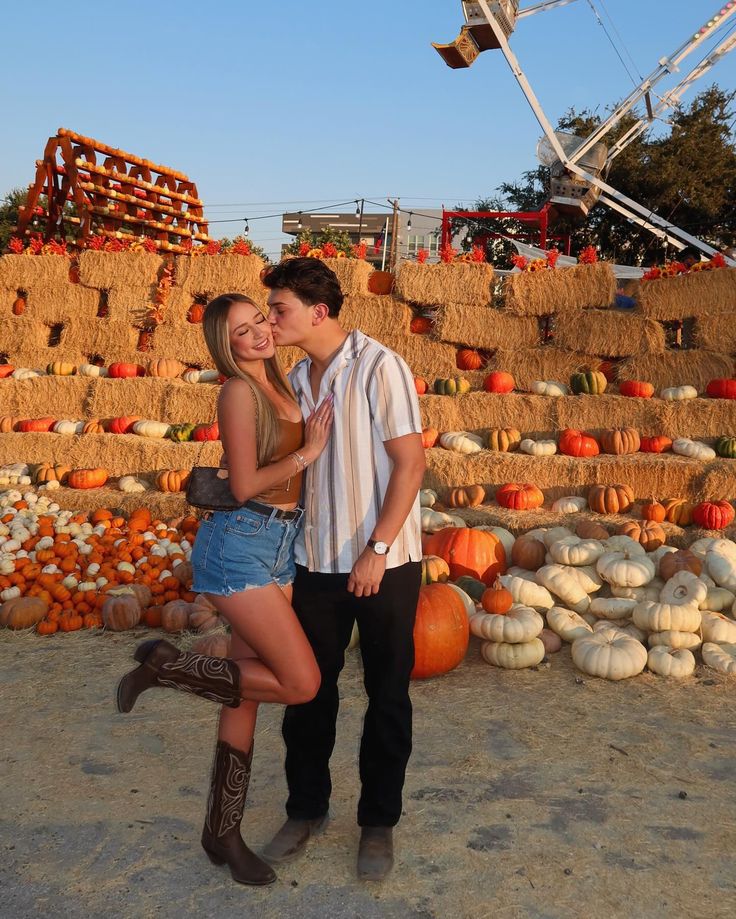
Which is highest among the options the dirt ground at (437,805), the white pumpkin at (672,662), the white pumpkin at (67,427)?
the white pumpkin at (67,427)

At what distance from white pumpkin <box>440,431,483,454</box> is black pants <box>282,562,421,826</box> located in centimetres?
567

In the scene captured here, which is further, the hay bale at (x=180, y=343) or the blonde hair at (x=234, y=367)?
the hay bale at (x=180, y=343)

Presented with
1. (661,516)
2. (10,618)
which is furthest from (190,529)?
(661,516)

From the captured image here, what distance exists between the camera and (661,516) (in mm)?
6988

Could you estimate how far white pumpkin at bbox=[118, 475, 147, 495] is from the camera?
332 inches

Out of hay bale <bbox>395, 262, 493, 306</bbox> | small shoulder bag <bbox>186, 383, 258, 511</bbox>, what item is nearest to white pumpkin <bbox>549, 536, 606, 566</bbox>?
small shoulder bag <bbox>186, 383, 258, 511</bbox>

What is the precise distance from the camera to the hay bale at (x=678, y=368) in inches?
353

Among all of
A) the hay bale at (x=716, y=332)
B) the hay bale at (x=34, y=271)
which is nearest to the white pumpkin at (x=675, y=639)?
the hay bale at (x=716, y=332)

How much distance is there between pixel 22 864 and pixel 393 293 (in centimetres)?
876

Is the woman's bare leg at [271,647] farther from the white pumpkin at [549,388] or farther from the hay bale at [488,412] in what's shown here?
the white pumpkin at [549,388]

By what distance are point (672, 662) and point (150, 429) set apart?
6718 millimetres

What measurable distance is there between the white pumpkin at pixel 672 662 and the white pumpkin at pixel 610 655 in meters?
0.06

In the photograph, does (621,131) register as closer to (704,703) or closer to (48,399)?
(48,399)

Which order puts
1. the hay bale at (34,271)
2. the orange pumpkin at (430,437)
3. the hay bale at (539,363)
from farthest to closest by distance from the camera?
the hay bale at (34,271)
the hay bale at (539,363)
the orange pumpkin at (430,437)
